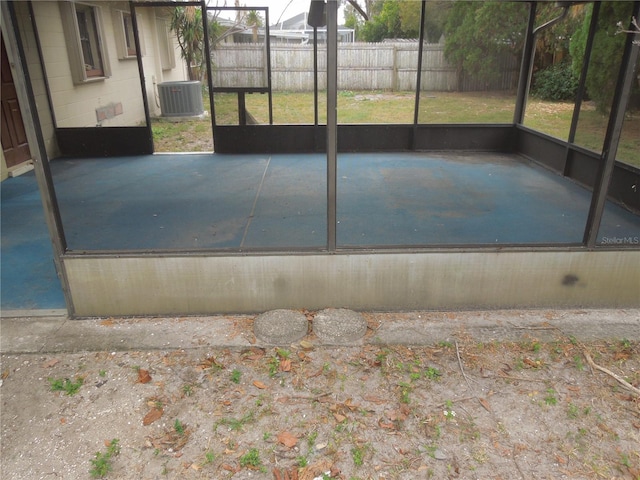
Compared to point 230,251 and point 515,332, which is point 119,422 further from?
point 515,332

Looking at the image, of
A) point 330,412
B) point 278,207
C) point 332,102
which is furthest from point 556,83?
point 330,412

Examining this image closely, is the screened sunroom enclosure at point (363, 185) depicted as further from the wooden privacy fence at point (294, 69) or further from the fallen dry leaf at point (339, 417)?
the fallen dry leaf at point (339, 417)

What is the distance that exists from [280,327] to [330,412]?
746 mm

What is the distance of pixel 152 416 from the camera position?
7.60ft

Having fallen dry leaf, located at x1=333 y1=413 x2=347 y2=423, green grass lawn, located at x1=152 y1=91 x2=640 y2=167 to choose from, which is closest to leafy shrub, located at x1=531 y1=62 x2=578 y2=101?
green grass lawn, located at x1=152 y1=91 x2=640 y2=167

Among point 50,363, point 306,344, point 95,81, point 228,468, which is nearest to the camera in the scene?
point 228,468

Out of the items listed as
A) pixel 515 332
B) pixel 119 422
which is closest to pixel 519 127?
pixel 515 332

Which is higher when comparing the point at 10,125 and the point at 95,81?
the point at 95,81

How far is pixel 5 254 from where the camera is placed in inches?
155

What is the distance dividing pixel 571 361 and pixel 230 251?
2.10 m

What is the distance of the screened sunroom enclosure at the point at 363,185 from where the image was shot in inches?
120

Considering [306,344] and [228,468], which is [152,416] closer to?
[228,468]

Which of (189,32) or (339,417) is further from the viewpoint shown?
(189,32)

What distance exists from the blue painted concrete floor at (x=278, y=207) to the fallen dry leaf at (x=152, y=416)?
4.46ft
